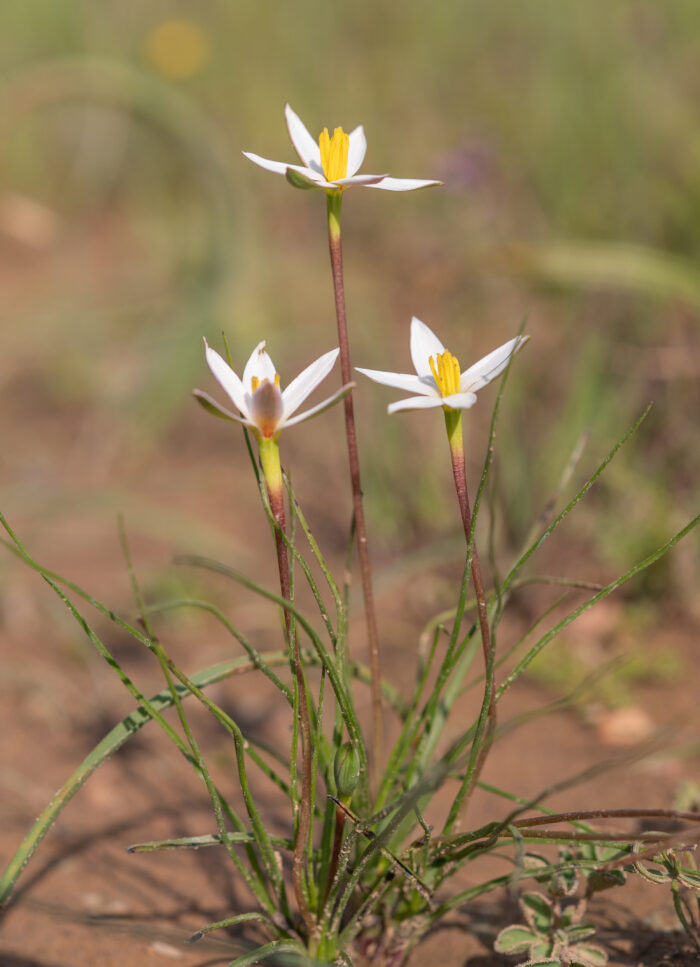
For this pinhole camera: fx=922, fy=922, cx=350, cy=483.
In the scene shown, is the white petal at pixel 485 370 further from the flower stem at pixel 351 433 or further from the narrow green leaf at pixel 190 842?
the narrow green leaf at pixel 190 842

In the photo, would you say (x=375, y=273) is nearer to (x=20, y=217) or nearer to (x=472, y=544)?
(x=20, y=217)

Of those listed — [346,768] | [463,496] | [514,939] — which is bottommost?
[514,939]

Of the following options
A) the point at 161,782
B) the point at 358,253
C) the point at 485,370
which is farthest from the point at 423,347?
the point at 358,253

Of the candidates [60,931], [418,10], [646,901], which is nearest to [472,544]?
[646,901]

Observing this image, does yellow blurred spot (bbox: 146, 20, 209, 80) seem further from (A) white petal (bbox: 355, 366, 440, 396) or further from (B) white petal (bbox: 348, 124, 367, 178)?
(A) white petal (bbox: 355, 366, 440, 396)

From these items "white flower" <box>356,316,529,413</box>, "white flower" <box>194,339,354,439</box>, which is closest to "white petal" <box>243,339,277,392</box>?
"white flower" <box>194,339,354,439</box>

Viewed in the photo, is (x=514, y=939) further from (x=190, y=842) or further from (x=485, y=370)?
(x=485, y=370)

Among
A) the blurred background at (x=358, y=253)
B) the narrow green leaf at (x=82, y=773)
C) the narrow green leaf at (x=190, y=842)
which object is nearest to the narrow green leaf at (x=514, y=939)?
the narrow green leaf at (x=190, y=842)
